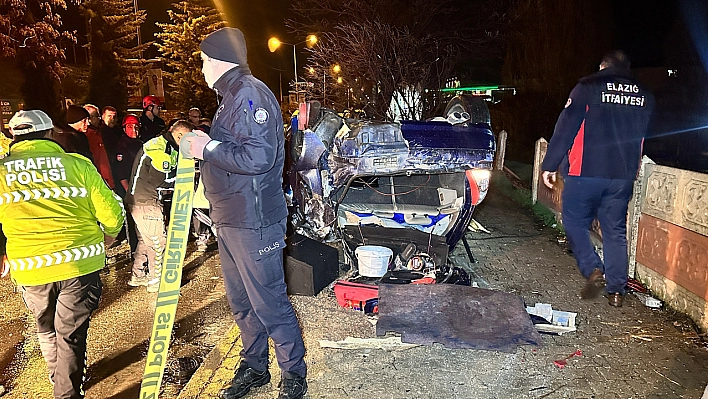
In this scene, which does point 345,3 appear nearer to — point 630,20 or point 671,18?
point 630,20

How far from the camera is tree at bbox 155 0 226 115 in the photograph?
34.8 m

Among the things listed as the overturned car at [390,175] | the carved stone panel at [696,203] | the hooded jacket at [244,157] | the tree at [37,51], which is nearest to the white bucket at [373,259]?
the overturned car at [390,175]

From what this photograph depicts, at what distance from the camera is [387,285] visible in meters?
4.50

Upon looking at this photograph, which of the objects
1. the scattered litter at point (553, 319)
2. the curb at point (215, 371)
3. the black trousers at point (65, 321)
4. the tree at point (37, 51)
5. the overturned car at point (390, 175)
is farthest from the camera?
the tree at point (37, 51)

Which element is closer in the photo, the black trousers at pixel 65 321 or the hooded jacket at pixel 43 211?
the hooded jacket at pixel 43 211

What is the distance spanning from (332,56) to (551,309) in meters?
13.1

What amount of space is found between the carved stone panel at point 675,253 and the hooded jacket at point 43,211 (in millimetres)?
4454

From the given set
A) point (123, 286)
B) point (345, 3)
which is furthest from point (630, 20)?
point (123, 286)

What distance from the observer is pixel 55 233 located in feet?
9.46

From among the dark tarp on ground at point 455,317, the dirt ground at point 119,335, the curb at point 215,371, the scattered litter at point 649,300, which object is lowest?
the dirt ground at point 119,335

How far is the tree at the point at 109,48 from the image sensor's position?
2947 cm

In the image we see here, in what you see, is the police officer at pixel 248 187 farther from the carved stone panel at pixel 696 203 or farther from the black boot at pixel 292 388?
the carved stone panel at pixel 696 203

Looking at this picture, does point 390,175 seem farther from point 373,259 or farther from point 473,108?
point 473,108

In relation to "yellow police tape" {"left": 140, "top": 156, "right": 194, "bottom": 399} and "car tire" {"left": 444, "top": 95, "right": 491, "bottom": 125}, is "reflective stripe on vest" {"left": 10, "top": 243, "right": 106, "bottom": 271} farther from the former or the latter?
"car tire" {"left": 444, "top": 95, "right": 491, "bottom": 125}
